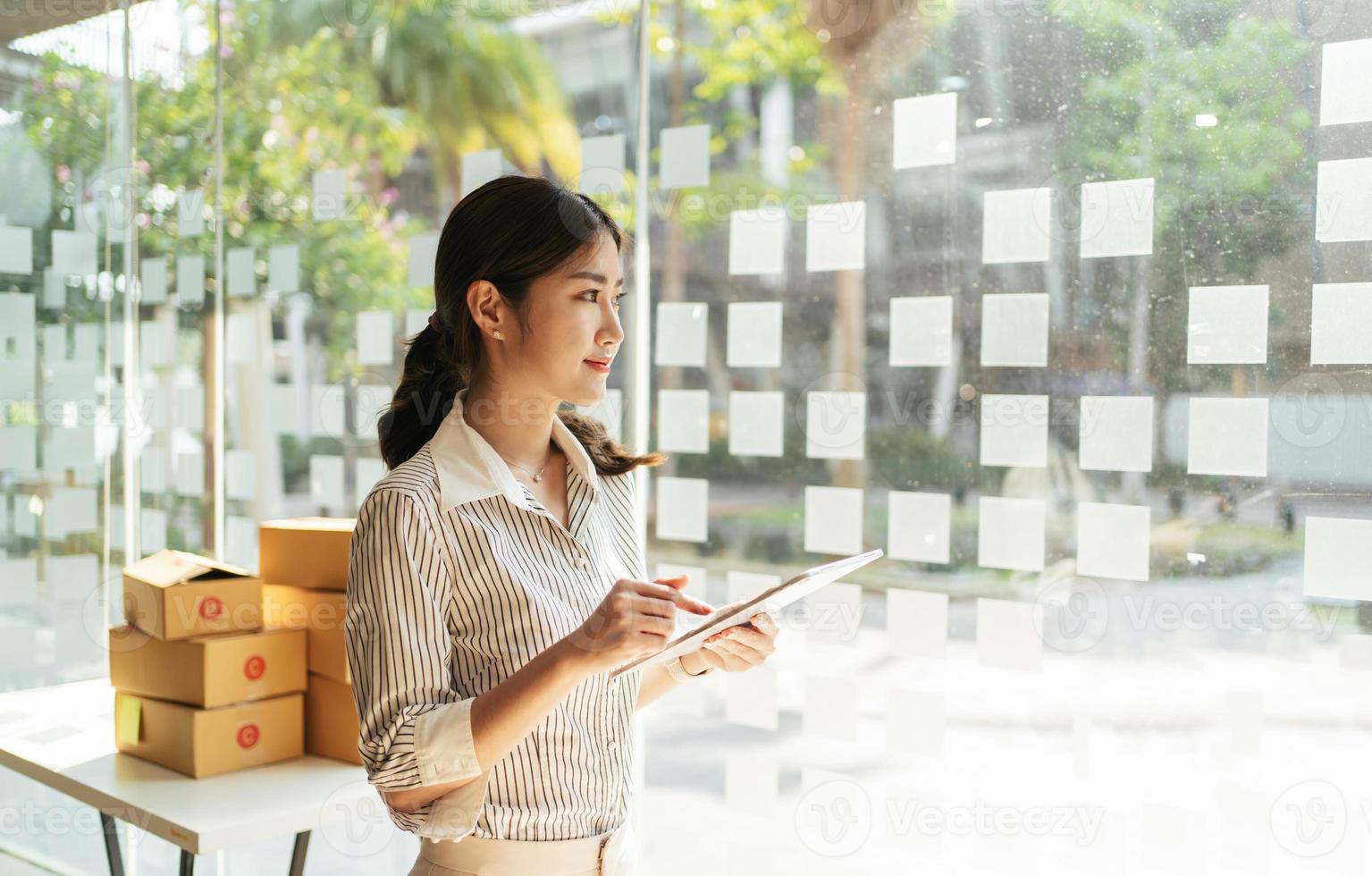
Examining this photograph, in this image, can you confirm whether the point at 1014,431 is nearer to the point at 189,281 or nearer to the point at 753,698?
the point at 753,698

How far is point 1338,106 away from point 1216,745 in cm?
105

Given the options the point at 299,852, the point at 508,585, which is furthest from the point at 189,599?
the point at 508,585

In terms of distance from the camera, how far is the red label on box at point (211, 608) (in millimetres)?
2240

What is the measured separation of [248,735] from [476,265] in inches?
49.7

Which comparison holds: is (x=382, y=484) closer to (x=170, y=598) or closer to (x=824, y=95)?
(x=170, y=598)

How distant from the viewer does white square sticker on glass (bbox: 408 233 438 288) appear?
2.77 meters

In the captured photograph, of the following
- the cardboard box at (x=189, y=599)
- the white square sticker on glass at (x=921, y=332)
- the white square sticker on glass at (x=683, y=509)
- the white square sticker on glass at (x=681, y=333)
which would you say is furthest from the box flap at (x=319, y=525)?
the white square sticker on glass at (x=921, y=332)

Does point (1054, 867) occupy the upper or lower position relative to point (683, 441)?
lower

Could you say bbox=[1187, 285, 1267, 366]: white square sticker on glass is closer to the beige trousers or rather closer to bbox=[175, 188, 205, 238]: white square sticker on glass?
the beige trousers

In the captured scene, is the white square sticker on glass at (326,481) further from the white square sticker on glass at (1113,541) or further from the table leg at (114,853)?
the white square sticker on glass at (1113,541)

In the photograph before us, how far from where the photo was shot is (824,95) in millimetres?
2182

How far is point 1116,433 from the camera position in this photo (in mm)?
1872

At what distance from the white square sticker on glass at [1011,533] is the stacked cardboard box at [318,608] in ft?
4.22

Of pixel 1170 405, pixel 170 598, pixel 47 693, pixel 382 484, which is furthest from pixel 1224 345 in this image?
pixel 47 693
